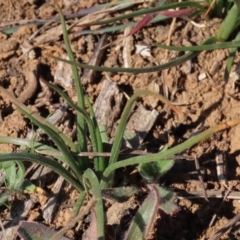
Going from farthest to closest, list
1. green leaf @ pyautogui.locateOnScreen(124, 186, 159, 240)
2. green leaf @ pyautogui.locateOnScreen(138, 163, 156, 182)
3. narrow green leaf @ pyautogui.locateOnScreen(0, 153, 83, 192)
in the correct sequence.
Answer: green leaf @ pyautogui.locateOnScreen(138, 163, 156, 182) → green leaf @ pyautogui.locateOnScreen(124, 186, 159, 240) → narrow green leaf @ pyautogui.locateOnScreen(0, 153, 83, 192)

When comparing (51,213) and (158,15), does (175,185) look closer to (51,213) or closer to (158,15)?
(51,213)

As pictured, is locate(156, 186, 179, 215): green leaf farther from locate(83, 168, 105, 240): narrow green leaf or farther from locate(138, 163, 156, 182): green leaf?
locate(83, 168, 105, 240): narrow green leaf

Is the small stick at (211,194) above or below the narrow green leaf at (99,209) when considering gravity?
below

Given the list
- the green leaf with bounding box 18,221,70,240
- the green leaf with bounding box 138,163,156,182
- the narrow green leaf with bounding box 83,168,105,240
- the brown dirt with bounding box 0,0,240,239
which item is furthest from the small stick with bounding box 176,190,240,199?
the green leaf with bounding box 18,221,70,240

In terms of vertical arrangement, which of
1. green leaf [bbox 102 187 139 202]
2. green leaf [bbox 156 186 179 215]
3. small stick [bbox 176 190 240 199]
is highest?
green leaf [bbox 102 187 139 202]

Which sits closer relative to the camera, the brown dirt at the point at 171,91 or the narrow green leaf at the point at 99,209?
the narrow green leaf at the point at 99,209

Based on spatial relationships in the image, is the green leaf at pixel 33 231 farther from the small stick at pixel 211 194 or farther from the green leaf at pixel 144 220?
the small stick at pixel 211 194

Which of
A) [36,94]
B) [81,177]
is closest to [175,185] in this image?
[81,177]

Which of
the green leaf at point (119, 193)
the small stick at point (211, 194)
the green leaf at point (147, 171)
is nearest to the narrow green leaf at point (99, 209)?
the green leaf at point (119, 193)

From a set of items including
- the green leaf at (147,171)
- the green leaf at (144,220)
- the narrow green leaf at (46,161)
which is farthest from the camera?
the green leaf at (147,171)

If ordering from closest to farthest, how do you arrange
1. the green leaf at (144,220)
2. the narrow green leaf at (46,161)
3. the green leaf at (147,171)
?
the narrow green leaf at (46,161), the green leaf at (144,220), the green leaf at (147,171)
